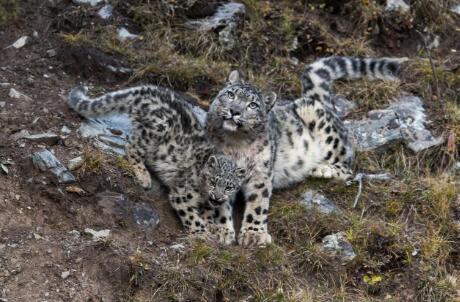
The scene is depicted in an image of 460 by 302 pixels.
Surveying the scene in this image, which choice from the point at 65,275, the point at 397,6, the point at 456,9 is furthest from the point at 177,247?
the point at 456,9

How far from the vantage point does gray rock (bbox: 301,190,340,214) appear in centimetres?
962

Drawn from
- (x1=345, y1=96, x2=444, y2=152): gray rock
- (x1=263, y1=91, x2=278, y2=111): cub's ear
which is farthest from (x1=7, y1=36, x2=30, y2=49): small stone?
(x1=345, y1=96, x2=444, y2=152): gray rock

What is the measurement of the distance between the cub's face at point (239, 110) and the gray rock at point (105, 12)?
2658 millimetres

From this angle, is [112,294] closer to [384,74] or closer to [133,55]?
[133,55]

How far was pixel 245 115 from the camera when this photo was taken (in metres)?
9.48

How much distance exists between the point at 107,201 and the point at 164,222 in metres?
0.69

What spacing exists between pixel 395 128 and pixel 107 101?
380 centimetres

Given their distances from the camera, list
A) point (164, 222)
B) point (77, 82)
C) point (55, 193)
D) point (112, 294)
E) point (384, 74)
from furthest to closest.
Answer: point (384, 74)
point (77, 82)
point (164, 222)
point (55, 193)
point (112, 294)

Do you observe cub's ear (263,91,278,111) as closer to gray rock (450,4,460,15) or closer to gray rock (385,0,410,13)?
gray rock (385,0,410,13)

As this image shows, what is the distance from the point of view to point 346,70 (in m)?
11.7

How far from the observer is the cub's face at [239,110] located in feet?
30.9

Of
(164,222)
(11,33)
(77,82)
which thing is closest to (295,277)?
(164,222)

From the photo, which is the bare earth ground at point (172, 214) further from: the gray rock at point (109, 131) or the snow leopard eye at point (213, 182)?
the snow leopard eye at point (213, 182)

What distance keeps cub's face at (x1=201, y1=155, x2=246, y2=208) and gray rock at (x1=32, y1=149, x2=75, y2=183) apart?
4.70ft
